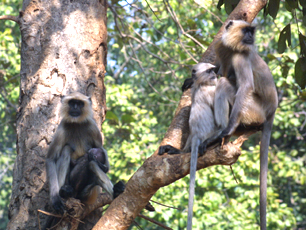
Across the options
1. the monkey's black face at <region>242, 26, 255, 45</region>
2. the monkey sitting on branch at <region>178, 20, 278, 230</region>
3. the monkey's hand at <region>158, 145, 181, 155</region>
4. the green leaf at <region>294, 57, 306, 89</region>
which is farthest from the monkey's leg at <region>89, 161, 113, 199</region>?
the green leaf at <region>294, 57, 306, 89</region>

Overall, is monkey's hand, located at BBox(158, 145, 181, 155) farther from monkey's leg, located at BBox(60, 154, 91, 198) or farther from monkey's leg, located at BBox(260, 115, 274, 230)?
monkey's leg, located at BBox(60, 154, 91, 198)

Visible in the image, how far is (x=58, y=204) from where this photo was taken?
9.34 feet

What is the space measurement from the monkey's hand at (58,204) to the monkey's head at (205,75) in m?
1.51

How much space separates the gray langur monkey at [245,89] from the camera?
293 cm

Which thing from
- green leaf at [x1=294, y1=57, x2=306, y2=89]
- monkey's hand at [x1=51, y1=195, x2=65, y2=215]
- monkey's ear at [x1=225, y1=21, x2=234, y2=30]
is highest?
monkey's ear at [x1=225, y1=21, x2=234, y2=30]

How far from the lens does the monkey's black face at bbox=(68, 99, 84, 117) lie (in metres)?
3.24

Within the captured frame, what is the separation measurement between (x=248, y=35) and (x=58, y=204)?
6.96 feet

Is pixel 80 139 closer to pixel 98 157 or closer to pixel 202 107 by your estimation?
pixel 98 157

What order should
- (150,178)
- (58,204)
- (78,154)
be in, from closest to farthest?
(150,178) < (58,204) < (78,154)

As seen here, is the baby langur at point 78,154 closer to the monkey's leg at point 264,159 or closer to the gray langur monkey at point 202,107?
the gray langur monkey at point 202,107

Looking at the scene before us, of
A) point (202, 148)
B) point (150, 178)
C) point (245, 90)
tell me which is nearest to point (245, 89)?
point (245, 90)

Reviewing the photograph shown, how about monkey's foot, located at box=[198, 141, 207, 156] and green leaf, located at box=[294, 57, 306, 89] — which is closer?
monkey's foot, located at box=[198, 141, 207, 156]

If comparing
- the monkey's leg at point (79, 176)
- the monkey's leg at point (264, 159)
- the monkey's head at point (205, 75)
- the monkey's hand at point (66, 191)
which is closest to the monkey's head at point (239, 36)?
the monkey's head at point (205, 75)

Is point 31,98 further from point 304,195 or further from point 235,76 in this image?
point 304,195
